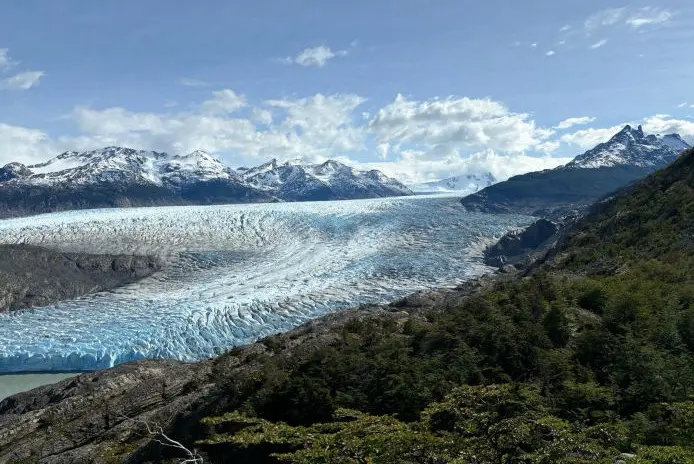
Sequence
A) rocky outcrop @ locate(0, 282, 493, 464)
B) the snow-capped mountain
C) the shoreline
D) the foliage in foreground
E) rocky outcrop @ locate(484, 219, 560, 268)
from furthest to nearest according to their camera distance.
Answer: the snow-capped mountain
rocky outcrop @ locate(484, 219, 560, 268)
the shoreline
rocky outcrop @ locate(0, 282, 493, 464)
the foliage in foreground

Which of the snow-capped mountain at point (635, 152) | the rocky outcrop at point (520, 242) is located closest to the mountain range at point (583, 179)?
the snow-capped mountain at point (635, 152)

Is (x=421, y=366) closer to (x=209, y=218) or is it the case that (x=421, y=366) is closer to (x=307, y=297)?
(x=307, y=297)

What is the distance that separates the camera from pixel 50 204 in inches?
7594

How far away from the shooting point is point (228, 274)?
63781 mm

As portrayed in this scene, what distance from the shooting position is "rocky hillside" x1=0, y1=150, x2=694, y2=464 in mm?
8078

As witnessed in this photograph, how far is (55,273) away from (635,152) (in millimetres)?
188765

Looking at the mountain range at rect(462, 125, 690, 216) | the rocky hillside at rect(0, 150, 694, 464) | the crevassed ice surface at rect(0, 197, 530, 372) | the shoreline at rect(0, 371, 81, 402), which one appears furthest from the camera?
the mountain range at rect(462, 125, 690, 216)

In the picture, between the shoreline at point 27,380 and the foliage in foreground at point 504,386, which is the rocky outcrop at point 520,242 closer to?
the foliage in foreground at point 504,386

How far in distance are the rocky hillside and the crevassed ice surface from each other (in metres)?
19.4

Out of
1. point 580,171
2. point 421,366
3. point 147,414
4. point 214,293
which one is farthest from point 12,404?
point 580,171

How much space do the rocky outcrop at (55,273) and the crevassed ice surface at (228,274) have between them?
4279 millimetres

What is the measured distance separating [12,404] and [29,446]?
30.9ft

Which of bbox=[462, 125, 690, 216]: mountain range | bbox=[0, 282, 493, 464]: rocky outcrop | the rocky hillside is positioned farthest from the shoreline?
bbox=[462, 125, 690, 216]: mountain range

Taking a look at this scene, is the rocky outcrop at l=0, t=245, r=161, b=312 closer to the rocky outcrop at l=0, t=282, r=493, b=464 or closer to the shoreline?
the shoreline
